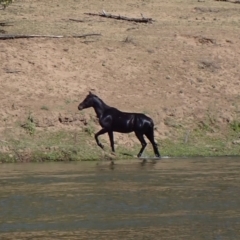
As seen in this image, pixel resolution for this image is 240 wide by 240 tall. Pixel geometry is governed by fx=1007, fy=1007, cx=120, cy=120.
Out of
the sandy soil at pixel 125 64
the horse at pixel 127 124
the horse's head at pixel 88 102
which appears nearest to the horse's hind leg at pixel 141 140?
the horse at pixel 127 124

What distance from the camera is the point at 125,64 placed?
124 ft

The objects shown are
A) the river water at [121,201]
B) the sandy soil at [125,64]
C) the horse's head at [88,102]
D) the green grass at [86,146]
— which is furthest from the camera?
the sandy soil at [125,64]

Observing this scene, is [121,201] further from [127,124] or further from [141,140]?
[127,124]

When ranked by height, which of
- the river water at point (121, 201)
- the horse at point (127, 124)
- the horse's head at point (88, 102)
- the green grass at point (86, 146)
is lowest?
the green grass at point (86, 146)

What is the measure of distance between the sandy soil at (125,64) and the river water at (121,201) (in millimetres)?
6904

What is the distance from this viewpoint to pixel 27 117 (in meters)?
31.4

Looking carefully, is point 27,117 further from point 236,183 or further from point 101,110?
point 236,183

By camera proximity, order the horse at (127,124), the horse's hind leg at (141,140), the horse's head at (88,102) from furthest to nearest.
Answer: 1. the horse's head at (88,102)
2. the horse at (127,124)
3. the horse's hind leg at (141,140)

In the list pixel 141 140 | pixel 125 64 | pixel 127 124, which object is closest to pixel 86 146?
pixel 127 124

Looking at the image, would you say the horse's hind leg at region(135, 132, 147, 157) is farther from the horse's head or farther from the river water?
the river water

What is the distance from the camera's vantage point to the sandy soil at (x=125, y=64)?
3300 centimetres

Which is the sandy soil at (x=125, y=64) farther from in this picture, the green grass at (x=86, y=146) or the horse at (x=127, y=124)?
the horse at (x=127, y=124)

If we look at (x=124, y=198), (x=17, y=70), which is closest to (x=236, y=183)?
(x=124, y=198)

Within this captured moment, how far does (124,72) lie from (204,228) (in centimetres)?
2185
